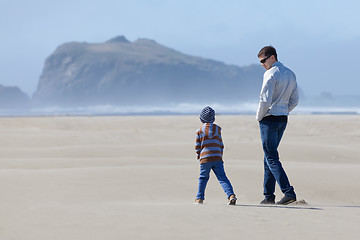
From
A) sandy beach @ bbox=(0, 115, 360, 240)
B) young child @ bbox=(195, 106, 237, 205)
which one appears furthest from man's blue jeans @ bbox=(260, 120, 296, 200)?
young child @ bbox=(195, 106, 237, 205)

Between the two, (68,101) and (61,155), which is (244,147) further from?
(68,101)

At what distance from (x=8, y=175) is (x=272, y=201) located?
3.63 meters

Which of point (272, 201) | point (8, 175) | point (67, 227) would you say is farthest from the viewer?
point (8, 175)

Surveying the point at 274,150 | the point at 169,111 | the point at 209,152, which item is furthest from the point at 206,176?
the point at 169,111

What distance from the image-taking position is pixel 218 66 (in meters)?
164

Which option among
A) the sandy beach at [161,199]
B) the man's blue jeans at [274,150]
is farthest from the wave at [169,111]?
the man's blue jeans at [274,150]

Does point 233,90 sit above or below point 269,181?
above

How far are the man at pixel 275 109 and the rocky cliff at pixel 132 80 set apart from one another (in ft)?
440

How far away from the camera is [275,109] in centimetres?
525

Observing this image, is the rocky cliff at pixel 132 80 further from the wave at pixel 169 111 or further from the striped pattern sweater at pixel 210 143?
the striped pattern sweater at pixel 210 143

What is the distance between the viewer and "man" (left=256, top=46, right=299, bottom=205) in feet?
17.0

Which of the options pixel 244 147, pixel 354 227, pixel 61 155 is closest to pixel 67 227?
pixel 354 227

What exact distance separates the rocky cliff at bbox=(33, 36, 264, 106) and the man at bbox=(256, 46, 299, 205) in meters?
134

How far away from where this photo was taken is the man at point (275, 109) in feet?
17.0
